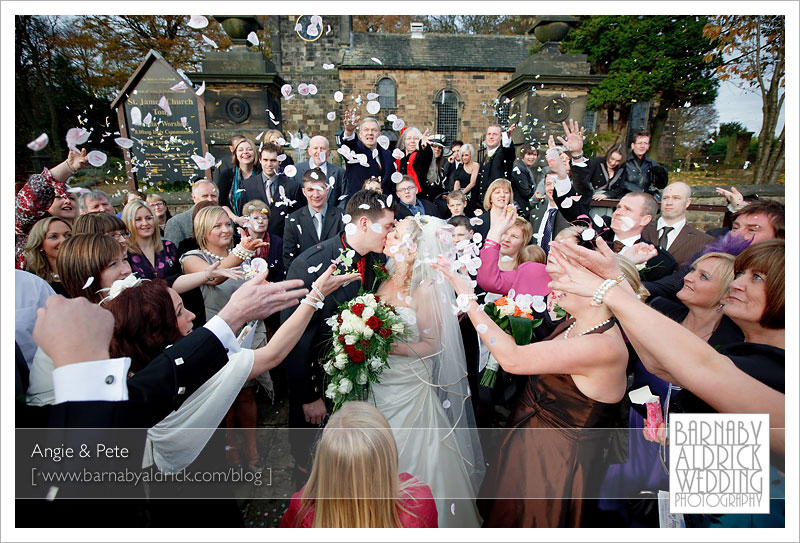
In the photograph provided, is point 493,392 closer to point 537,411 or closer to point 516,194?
point 537,411

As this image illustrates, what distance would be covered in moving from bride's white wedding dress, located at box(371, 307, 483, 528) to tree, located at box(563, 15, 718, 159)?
2582cm

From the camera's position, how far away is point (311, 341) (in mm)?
2826

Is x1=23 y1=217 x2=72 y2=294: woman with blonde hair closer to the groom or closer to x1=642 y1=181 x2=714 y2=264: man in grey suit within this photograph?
the groom

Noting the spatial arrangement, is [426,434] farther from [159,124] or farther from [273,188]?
[159,124]

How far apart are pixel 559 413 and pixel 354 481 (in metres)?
1.29

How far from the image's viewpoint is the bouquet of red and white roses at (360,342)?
8.08 feet

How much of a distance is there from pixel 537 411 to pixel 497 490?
67 centimetres

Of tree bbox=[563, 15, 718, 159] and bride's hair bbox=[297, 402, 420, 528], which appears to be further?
tree bbox=[563, 15, 718, 159]

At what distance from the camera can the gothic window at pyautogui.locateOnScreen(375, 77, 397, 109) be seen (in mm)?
24641

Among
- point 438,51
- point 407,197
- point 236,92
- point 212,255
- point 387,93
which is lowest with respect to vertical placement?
point 212,255

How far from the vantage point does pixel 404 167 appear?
22.1 ft

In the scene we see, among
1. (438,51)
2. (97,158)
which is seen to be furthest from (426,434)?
(438,51)

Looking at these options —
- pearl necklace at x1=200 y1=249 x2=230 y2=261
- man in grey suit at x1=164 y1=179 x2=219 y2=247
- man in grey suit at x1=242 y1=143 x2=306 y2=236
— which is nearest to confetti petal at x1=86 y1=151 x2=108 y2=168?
pearl necklace at x1=200 y1=249 x2=230 y2=261

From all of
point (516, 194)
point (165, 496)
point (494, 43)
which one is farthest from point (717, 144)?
point (165, 496)
